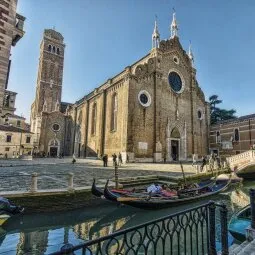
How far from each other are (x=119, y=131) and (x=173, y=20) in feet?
67.1

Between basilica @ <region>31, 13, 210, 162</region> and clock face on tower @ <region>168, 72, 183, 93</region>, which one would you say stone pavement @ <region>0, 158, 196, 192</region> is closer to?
basilica @ <region>31, 13, 210, 162</region>

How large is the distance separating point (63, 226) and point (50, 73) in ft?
157

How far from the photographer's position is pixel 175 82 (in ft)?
100

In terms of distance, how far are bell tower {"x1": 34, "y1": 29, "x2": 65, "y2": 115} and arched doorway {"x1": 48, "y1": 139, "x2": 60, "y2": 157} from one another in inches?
389

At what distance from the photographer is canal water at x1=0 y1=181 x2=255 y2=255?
5.88 meters

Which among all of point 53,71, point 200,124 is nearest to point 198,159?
point 200,124

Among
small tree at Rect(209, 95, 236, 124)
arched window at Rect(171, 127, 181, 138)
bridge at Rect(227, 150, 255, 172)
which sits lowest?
bridge at Rect(227, 150, 255, 172)

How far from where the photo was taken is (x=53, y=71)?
165ft

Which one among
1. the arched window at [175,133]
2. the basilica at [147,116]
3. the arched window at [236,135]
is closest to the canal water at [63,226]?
the basilica at [147,116]

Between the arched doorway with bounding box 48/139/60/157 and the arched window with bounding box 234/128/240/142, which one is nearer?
the arched window with bounding box 234/128/240/142

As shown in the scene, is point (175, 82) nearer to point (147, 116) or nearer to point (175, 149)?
point (147, 116)

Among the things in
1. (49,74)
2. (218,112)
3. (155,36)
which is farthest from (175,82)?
(49,74)

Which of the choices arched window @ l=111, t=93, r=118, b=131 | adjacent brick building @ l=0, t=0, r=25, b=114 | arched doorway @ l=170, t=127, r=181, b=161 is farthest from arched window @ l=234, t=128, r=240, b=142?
adjacent brick building @ l=0, t=0, r=25, b=114

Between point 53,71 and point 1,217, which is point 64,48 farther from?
point 1,217
